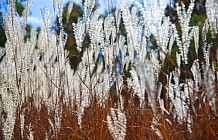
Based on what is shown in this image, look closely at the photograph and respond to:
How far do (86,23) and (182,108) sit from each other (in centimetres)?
109

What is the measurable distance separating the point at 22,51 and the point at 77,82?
31.6 inches

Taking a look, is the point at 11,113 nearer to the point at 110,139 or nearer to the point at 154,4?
the point at 110,139

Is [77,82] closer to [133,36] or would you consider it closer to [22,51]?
[22,51]

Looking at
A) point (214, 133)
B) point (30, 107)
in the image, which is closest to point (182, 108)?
point (214, 133)

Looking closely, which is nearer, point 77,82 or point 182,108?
point 182,108

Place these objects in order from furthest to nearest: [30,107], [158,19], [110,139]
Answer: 1. [30,107]
2. [110,139]
3. [158,19]

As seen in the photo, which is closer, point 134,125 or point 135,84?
point 135,84

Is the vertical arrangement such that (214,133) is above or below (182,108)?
below

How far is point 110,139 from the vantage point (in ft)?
8.11

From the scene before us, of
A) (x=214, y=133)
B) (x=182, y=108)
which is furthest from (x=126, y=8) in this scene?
(x=214, y=133)

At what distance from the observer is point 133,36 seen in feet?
6.99

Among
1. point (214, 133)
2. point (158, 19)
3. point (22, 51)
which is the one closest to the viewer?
point (214, 133)

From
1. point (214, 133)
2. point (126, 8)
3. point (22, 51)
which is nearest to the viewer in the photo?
point (214, 133)

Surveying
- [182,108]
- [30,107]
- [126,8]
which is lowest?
[182,108]
